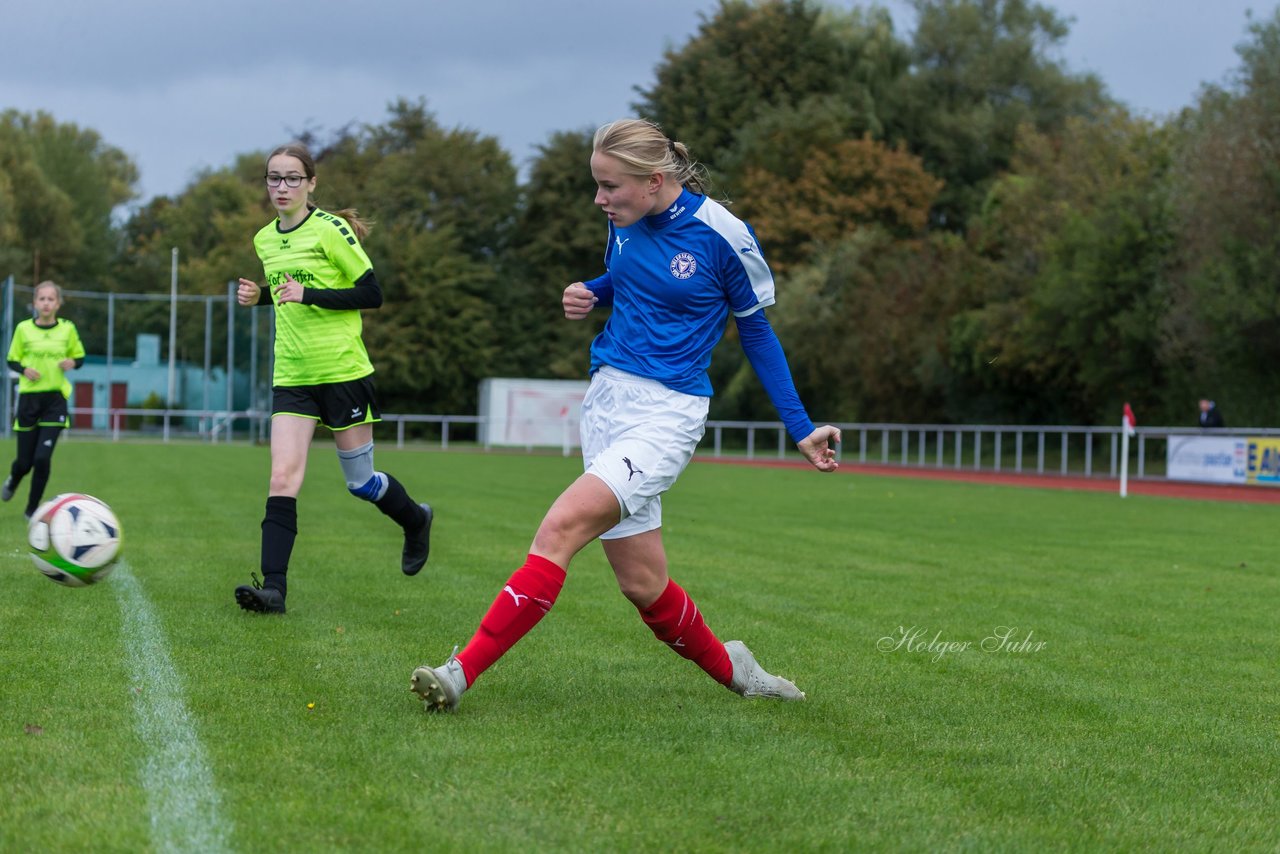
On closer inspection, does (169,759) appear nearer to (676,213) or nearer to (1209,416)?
(676,213)

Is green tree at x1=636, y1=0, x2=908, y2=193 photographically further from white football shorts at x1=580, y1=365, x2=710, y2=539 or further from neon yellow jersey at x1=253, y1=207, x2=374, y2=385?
white football shorts at x1=580, y1=365, x2=710, y2=539

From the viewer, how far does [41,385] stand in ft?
37.9

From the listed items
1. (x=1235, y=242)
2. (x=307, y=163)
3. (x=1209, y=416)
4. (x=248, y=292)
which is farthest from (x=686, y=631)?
(x=1235, y=242)

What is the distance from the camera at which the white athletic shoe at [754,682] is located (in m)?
5.04

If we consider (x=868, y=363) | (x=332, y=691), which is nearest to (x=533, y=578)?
(x=332, y=691)

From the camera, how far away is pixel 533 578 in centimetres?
454

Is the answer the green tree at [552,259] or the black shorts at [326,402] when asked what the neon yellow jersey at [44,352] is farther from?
the green tree at [552,259]

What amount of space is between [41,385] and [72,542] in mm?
6634

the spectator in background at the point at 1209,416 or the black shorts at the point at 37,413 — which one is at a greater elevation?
the spectator in background at the point at 1209,416

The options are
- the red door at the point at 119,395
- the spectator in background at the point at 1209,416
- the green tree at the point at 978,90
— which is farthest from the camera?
the green tree at the point at 978,90

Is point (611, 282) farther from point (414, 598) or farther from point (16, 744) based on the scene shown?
point (414, 598)

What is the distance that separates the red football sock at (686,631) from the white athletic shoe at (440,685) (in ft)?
2.38

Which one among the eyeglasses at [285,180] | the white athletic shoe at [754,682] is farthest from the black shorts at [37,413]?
the white athletic shoe at [754,682]

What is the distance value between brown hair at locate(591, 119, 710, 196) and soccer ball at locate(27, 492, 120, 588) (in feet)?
8.56
